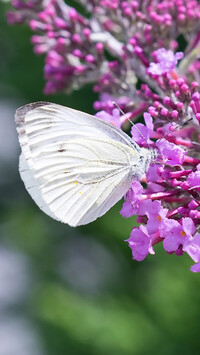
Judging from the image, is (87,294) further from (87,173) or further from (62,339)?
(87,173)

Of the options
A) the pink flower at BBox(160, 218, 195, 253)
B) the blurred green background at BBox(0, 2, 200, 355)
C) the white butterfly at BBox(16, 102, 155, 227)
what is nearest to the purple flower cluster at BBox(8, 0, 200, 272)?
the pink flower at BBox(160, 218, 195, 253)

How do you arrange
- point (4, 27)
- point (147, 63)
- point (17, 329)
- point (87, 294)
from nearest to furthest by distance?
point (147, 63) → point (87, 294) → point (4, 27) → point (17, 329)

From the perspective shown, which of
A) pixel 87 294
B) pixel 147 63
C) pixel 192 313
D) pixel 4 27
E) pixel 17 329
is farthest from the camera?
pixel 17 329

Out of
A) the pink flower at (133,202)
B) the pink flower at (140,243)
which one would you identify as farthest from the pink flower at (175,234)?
the pink flower at (133,202)

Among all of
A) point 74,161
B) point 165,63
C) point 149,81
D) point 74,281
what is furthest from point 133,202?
point 74,281

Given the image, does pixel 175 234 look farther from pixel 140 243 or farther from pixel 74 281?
pixel 74 281

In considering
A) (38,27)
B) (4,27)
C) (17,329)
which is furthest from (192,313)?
(4,27)

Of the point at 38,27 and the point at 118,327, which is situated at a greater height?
the point at 38,27
